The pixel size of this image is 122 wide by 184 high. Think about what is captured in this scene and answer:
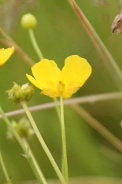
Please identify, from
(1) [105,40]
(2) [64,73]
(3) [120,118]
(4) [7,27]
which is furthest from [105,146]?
(2) [64,73]

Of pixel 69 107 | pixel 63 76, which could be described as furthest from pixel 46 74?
pixel 69 107

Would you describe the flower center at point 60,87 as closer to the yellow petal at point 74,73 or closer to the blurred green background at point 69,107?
the yellow petal at point 74,73

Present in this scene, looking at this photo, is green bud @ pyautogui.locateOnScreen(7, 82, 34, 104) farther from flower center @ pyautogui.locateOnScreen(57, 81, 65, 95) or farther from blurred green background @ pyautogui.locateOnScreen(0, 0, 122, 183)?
blurred green background @ pyautogui.locateOnScreen(0, 0, 122, 183)

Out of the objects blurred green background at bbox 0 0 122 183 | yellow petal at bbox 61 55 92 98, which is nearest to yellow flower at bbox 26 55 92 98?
yellow petal at bbox 61 55 92 98

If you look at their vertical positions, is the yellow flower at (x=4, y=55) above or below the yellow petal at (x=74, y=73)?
above

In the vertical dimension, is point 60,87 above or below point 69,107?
below

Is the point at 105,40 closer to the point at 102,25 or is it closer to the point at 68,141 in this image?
the point at 102,25

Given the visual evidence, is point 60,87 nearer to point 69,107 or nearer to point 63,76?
point 63,76

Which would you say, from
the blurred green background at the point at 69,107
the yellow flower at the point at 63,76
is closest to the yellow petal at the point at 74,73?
the yellow flower at the point at 63,76
